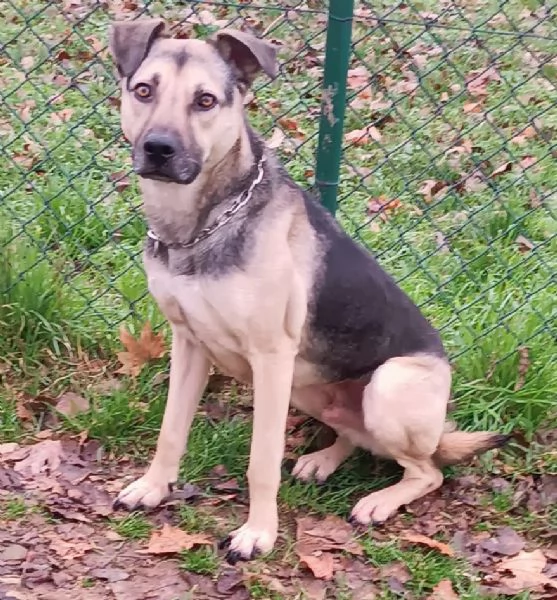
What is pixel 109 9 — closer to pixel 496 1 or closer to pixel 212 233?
pixel 496 1

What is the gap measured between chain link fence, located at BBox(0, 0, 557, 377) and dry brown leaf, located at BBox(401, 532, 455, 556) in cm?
83

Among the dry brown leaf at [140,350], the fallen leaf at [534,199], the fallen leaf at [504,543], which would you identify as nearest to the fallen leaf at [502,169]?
the fallen leaf at [534,199]

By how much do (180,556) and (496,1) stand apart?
214 inches

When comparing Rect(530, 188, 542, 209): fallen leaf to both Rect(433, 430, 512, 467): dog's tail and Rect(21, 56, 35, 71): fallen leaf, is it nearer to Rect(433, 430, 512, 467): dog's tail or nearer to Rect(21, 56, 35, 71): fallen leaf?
Rect(433, 430, 512, 467): dog's tail

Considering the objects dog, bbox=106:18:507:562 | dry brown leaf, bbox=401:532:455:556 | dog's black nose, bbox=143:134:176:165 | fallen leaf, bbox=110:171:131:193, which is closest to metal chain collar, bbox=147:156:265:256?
dog, bbox=106:18:507:562

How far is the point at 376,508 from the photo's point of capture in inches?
132

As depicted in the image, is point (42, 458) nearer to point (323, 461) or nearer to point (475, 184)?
point (323, 461)

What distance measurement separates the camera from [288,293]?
9.88 ft

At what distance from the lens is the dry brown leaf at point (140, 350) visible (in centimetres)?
380

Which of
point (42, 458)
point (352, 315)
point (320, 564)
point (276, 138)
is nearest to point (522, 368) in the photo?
point (352, 315)

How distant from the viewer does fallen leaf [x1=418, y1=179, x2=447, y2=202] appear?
5.26 metres

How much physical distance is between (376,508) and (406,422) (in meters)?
0.33

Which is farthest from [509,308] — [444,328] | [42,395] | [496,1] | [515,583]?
[496,1]

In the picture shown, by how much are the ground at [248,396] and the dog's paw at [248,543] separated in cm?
4
